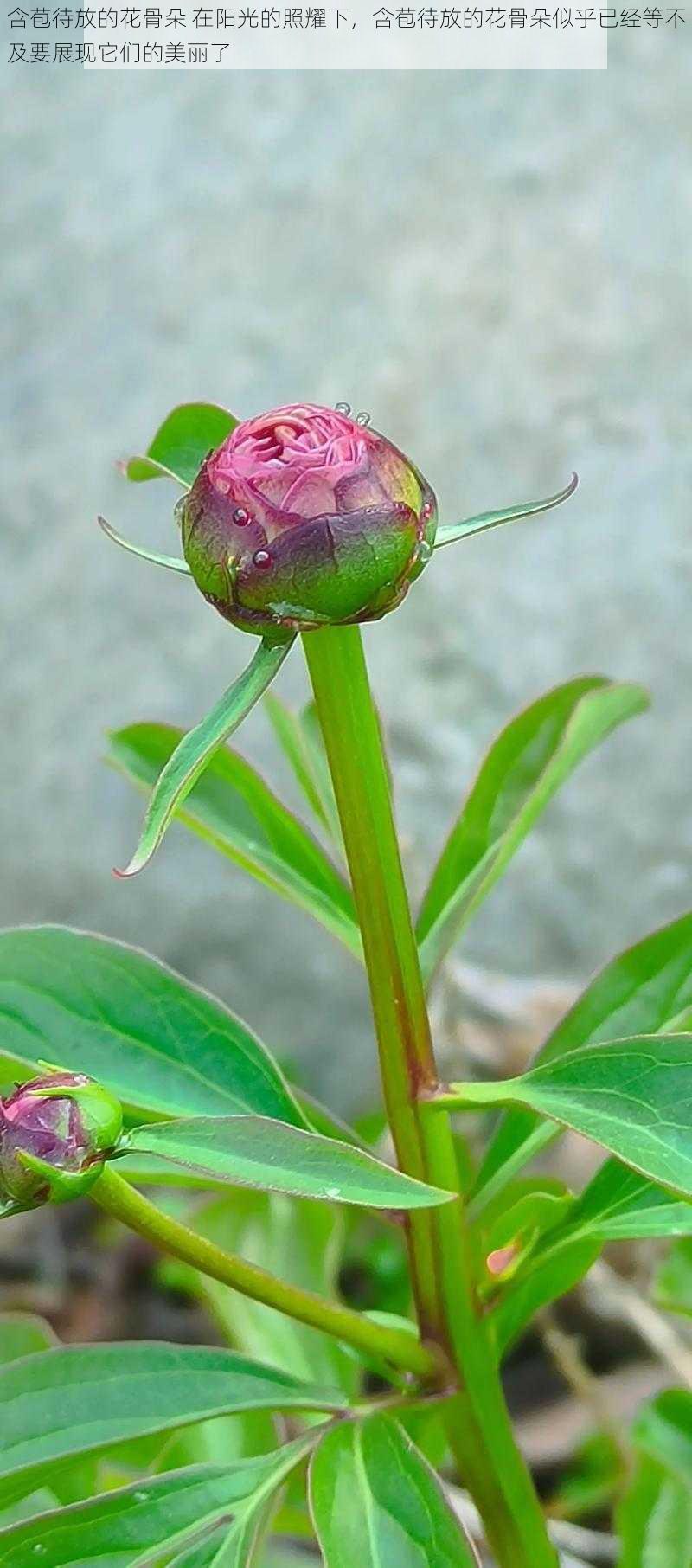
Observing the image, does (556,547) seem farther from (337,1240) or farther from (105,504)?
(337,1240)

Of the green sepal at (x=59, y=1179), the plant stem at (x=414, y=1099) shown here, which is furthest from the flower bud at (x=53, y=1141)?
the plant stem at (x=414, y=1099)

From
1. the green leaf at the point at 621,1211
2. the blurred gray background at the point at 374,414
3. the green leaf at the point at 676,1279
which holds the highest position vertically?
the blurred gray background at the point at 374,414

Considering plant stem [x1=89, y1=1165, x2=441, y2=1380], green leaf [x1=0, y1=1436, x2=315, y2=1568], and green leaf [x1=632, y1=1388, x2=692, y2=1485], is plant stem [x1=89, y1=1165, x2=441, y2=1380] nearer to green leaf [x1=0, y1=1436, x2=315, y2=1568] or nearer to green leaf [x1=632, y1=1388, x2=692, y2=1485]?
green leaf [x1=0, y1=1436, x2=315, y2=1568]

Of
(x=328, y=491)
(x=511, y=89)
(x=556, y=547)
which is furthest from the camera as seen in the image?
(x=511, y=89)

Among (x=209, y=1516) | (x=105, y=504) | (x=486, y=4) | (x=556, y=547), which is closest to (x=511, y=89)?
(x=486, y=4)

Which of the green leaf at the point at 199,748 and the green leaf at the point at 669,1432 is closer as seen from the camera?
the green leaf at the point at 199,748

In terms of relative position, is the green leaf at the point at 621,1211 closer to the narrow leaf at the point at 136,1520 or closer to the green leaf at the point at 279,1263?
the narrow leaf at the point at 136,1520

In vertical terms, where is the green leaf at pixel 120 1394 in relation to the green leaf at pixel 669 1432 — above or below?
above
